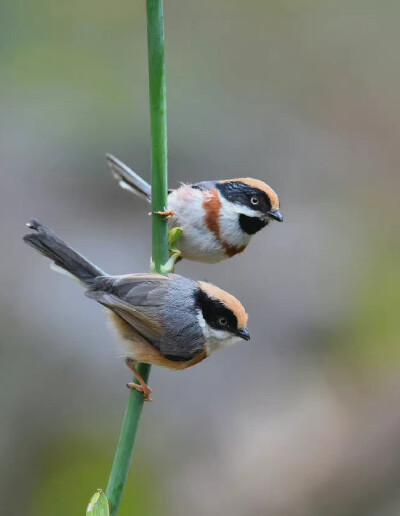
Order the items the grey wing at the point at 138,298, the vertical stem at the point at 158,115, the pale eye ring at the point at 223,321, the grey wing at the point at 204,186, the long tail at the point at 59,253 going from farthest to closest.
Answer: the grey wing at the point at 204,186 < the pale eye ring at the point at 223,321 < the grey wing at the point at 138,298 < the long tail at the point at 59,253 < the vertical stem at the point at 158,115

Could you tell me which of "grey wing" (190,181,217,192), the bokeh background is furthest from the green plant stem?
the bokeh background

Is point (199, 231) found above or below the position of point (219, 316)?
above

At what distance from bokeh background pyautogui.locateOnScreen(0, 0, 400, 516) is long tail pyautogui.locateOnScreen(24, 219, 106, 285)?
1827mm

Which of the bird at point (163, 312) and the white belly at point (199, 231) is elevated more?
the white belly at point (199, 231)

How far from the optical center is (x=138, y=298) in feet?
7.42

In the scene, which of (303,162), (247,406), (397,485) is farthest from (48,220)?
(397,485)

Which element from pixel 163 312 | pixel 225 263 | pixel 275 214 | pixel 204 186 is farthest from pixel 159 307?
pixel 225 263

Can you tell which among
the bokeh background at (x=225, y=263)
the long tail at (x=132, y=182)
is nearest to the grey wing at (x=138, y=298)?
the long tail at (x=132, y=182)

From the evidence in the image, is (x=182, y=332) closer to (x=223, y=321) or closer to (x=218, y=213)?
(x=223, y=321)

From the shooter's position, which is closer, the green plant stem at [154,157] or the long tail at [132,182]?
the green plant stem at [154,157]

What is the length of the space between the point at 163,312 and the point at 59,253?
42 cm

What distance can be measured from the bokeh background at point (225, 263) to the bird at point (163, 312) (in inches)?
64.4

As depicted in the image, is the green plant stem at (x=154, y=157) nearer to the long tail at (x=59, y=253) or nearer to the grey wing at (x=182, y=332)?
the long tail at (x=59, y=253)

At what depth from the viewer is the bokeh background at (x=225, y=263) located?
17.6 feet
